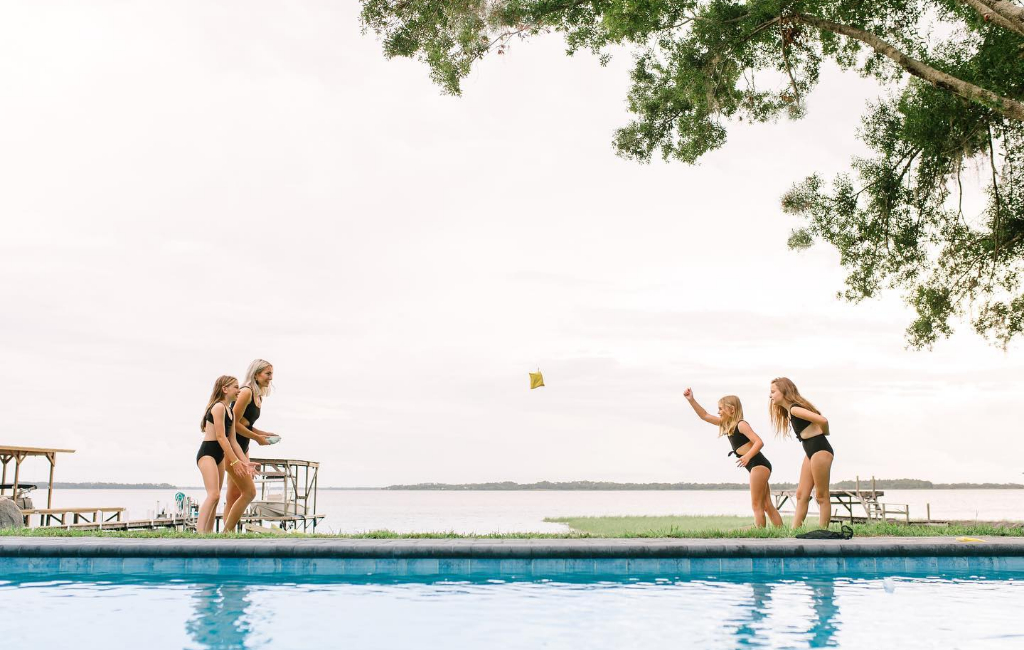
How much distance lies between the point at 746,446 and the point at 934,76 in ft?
22.2

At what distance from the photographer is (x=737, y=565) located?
26.6 feet

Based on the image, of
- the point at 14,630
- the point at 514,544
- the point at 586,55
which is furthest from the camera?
the point at 586,55

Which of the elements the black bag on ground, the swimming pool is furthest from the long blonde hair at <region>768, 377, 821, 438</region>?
the swimming pool

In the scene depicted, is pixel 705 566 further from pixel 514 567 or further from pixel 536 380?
pixel 536 380

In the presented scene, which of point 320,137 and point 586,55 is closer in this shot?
point 586,55

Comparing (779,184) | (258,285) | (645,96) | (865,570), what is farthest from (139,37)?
(865,570)

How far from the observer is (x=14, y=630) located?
5309mm

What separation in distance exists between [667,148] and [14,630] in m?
14.5

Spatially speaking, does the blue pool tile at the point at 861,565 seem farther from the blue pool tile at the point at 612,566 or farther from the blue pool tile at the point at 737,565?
the blue pool tile at the point at 612,566

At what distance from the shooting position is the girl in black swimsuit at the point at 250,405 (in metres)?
9.12

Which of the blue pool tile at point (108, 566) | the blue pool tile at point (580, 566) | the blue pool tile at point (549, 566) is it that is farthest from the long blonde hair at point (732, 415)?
the blue pool tile at point (108, 566)

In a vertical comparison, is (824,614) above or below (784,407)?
below

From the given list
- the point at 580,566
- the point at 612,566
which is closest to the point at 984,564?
the point at 612,566

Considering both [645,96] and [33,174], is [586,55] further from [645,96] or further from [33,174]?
[33,174]
